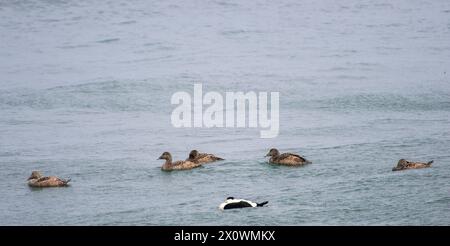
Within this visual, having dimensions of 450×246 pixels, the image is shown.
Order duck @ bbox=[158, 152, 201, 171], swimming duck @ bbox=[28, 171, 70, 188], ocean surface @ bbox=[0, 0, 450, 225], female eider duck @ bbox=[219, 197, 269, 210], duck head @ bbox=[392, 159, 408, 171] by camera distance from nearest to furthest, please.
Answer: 1. female eider duck @ bbox=[219, 197, 269, 210]
2. ocean surface @ bbox=[0, 0, 450, 225]
3. swimming duck @ bbox=[28, 171, 70, 188]
4. duck head @ bbox=[392, 159, 408, 171]
5. duck @ bbox=[158, 152, 201, 171]

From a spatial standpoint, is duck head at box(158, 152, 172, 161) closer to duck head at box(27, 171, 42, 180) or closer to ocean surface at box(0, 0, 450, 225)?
ocean surface at box(0, 0, 450, 225)

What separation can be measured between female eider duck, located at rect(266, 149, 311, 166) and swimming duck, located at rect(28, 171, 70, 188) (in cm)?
405

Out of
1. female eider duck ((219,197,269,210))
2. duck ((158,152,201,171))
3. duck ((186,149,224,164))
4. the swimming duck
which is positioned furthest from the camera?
duck ((186,149,224,164))

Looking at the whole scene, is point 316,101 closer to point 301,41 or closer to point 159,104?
point 159,104

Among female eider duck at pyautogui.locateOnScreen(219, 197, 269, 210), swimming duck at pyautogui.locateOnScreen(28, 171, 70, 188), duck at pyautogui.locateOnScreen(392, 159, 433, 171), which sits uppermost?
duck at pyautogui.locateOnScreen(392, 159, 433, 171)

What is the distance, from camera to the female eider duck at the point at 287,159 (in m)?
20.9

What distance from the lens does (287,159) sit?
21031 millimetres

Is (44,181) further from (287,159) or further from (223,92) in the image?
(223,92)

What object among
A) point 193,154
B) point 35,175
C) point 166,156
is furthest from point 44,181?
point 193,154

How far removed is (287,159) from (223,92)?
23.7ft

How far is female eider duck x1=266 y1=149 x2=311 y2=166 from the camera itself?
20906mm

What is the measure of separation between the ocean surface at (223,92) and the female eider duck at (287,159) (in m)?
A: 0.23

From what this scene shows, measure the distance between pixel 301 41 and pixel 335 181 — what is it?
49.9ft

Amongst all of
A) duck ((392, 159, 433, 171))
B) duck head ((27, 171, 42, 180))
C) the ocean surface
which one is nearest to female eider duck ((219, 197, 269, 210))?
the ocean surface
